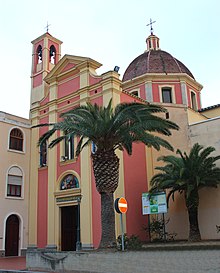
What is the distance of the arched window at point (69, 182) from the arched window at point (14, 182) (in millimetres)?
3830

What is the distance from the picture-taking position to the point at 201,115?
29.9 meters

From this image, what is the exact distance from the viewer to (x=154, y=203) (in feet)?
71.3

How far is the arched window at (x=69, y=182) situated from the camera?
24.5 meters

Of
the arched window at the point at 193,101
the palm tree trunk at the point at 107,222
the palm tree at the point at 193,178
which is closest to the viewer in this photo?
the palm tree trunk at the point at 107,222

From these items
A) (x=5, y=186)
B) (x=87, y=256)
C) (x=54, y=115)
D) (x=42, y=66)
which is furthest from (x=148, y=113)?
(x=42, y=66)

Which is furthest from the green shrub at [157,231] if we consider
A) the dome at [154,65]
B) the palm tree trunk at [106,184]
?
the dome at [154,65]

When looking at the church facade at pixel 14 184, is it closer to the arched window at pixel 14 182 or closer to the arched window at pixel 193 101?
the arched window at pixel 14 182

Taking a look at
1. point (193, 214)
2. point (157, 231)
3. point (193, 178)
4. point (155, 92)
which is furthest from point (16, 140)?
point (193, 214)

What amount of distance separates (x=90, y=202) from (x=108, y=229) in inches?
223

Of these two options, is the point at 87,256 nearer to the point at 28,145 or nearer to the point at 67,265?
the point at 67,265

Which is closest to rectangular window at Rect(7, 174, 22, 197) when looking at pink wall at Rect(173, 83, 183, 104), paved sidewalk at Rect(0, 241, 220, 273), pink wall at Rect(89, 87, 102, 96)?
pink wall at Rect(89, 87, 102, 96)

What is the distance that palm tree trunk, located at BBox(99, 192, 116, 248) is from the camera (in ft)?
56.9

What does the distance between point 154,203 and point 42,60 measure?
55.1ft

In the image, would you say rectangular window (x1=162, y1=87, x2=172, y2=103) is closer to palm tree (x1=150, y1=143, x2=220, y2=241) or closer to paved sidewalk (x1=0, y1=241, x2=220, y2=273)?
palm tree (x1=150, y1=143, x2=220, y2=241)
